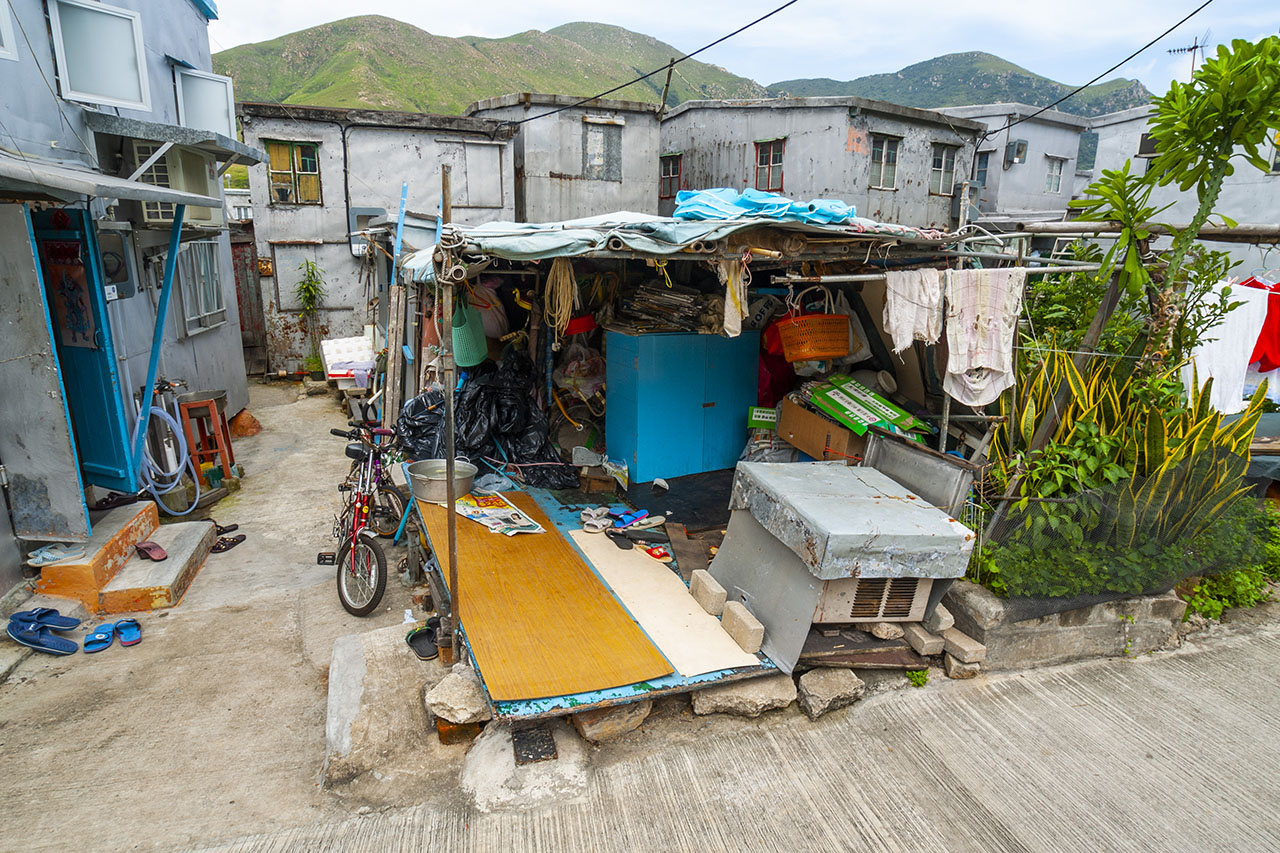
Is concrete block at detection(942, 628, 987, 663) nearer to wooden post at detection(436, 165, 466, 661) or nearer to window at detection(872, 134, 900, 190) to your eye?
wooden post at detection(436, 165, 466, 661)

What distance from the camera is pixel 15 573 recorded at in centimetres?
577

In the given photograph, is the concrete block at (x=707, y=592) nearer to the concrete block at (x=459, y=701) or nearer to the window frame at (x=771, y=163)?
the concrete block at (x=459, y=701)

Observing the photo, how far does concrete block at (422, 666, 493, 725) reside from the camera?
13.2 feet

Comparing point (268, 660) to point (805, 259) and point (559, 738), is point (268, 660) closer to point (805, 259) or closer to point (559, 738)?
point (559, 738)

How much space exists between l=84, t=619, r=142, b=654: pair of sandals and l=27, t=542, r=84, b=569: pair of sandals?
737 mm

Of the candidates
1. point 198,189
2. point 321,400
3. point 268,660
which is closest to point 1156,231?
point 268,660

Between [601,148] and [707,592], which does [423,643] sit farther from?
[601,148]

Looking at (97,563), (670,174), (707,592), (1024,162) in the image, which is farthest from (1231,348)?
(1024,162)

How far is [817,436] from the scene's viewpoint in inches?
267

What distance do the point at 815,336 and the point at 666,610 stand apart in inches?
130

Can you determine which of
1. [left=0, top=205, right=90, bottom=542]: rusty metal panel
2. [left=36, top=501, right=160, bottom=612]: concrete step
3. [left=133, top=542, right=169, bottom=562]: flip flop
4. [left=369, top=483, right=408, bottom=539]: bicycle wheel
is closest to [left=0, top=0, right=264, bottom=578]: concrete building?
[left=0, top=205, right=90, bottom=542]: rusty metal panel

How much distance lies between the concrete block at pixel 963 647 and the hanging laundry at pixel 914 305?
2.27 metres

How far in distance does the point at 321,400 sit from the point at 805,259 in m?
11.6

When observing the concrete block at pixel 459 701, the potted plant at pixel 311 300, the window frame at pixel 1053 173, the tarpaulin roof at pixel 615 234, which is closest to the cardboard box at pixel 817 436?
the tarpaulin roof at pixel 615 234
